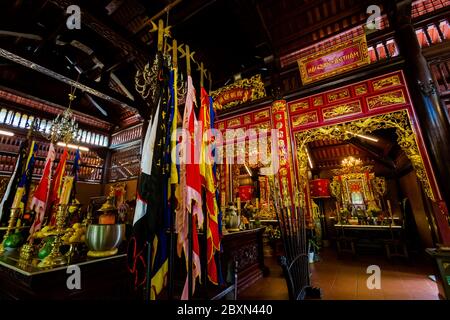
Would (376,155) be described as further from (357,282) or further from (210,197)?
(210,197)

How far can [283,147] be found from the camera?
375 centimetres

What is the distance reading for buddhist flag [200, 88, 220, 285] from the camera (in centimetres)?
165

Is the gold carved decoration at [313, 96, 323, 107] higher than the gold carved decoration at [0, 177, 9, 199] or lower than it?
higher

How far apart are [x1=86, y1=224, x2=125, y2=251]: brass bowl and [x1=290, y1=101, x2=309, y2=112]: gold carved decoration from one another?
381 centimetres

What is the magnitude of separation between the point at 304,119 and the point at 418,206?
468 centimetres

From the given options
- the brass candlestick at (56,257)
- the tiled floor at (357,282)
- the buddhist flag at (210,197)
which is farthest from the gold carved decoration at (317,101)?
the brass candlestick at (56,257)

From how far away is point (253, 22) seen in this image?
379 centimetres

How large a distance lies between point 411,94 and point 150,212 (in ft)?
13.4

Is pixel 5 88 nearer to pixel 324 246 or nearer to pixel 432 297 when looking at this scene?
pixel 432 297

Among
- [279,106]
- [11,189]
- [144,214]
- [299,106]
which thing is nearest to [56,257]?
[144,214]

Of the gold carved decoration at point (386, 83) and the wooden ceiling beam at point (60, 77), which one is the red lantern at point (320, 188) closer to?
the gold carved decoration at point (386, 83)

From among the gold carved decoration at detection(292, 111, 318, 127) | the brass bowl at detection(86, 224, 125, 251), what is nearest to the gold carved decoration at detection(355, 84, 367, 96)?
the gold carved decoration at detection(292, 111, 318, 127)

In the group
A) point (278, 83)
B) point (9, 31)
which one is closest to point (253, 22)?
point (278, 83)

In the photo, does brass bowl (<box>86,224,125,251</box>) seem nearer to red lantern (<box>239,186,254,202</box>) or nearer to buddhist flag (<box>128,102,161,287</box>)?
buddhist flag (<box>128,102,161,287</box>)
